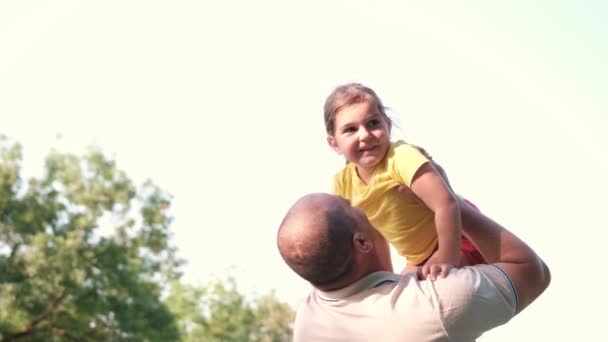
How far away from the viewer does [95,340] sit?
56.2 feet

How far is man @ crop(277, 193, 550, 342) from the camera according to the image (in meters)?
1.36

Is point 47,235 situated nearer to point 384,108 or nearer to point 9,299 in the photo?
point 9,299

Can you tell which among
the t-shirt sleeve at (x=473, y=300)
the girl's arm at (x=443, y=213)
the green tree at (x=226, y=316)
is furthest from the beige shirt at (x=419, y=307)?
the green tree at (x=226, y=316)

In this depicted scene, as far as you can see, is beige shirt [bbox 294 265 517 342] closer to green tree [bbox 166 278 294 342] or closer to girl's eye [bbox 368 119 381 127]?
girl's eye [bbox 368 119 381 127]

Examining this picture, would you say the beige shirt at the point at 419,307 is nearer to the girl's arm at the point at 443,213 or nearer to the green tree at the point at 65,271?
the girl's arm at the point at 443,213

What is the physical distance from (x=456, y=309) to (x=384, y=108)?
43.1 inches

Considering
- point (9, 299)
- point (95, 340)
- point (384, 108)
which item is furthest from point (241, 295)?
point (384, 108)

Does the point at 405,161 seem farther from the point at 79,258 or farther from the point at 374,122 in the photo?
the point at 79,258

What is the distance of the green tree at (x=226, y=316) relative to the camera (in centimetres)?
2719

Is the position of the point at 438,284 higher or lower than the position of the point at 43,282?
lower

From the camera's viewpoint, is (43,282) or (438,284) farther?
(43,282)

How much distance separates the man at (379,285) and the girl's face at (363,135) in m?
0.67

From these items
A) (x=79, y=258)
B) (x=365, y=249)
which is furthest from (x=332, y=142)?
(x=79, y=258)

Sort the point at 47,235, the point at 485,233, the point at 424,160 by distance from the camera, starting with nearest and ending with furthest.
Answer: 1. the point at 485,233
2. the point at 424,160
3. the point at 47,235
